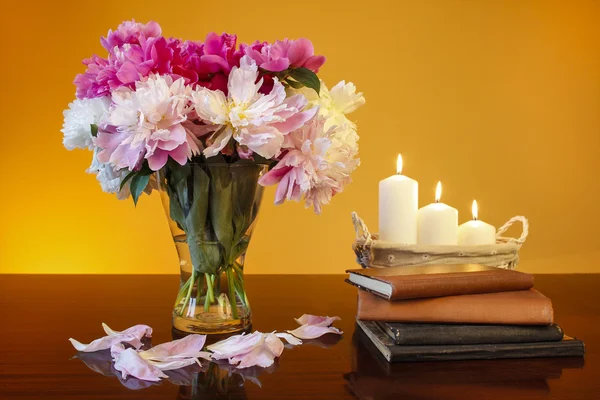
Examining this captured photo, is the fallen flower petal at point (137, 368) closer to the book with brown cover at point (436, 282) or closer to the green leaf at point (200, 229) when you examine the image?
the green leaf at point (200, 229)

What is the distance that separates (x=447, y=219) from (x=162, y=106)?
0.61 meters

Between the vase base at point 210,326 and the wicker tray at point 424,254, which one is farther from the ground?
the wicker tray at point 424,254

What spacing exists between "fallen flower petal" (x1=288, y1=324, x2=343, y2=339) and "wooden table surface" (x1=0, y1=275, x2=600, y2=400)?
0.02 m

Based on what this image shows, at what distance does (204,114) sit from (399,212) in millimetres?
479

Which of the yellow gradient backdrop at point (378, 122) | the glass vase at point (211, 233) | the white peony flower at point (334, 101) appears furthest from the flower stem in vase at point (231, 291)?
the yellow gradient backdrop at point (378, 122)

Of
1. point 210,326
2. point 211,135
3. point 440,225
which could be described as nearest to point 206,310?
point 210,326

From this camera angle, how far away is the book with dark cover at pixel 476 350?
671 mm

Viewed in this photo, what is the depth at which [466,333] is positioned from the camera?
691 mm

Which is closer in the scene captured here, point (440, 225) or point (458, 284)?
point (458, 284)

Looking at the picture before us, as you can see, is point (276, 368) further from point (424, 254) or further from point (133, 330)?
point (424, 254)

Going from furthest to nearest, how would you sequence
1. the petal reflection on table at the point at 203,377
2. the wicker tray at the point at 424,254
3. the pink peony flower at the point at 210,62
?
the wicker tray at the point at 424,254 < the pink peony flower at the point at 210,62 < the petal reflection on table at the point at 203,377

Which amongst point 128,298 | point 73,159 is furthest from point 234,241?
point 73,159

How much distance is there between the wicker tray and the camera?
0.96 meters

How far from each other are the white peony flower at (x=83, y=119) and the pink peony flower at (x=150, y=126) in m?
0.04
